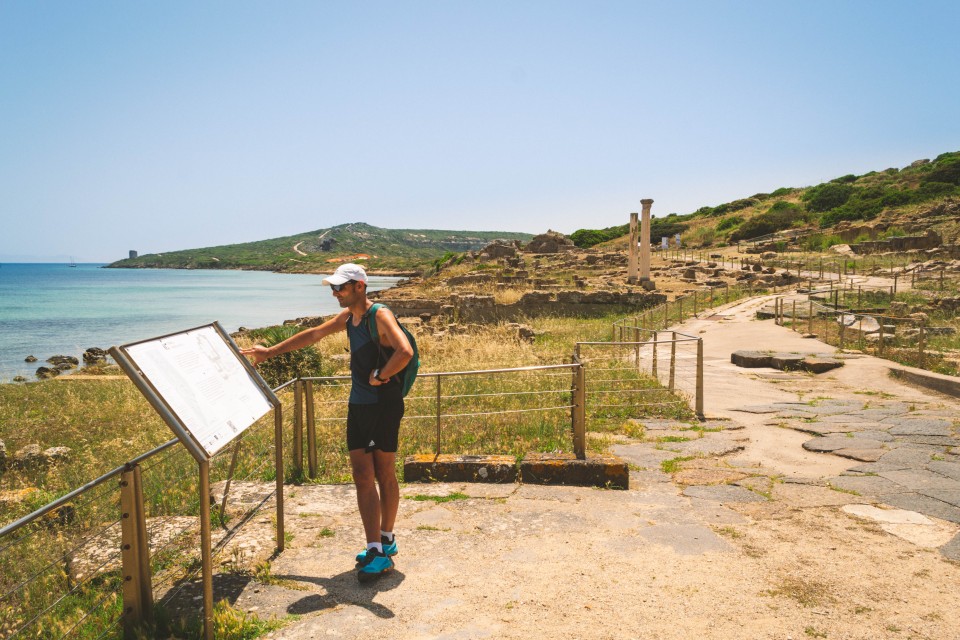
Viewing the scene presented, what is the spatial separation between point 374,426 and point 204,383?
1030mm

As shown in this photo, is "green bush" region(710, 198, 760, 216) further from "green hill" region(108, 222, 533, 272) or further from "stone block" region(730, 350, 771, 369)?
"green hill" region(108, 222, 533, 272)

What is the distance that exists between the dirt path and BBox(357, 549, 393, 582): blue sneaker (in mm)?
63

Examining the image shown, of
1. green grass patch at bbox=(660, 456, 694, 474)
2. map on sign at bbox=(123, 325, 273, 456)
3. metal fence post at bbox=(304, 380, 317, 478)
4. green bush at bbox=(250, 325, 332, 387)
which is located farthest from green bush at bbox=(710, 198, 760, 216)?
map on sign at bbox=(123, 325, 273, 456)

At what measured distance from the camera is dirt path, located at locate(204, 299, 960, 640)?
3281 mm

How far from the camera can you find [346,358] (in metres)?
14.7

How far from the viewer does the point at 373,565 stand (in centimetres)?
375

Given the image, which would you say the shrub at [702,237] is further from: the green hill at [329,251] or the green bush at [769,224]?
the green hill at [329,251]

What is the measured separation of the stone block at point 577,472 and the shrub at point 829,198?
60.8 meters

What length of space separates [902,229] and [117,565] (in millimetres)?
45763

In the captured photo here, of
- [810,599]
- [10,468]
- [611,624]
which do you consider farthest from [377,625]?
[10,468]

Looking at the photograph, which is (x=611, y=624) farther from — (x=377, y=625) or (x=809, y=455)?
(x=809, y=455)

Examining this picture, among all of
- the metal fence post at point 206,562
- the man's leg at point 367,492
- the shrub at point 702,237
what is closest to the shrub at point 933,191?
the shrub at point 702,237

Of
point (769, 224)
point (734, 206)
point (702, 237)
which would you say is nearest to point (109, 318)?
point (702, 237)

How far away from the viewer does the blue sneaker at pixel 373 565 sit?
12.2 feet
